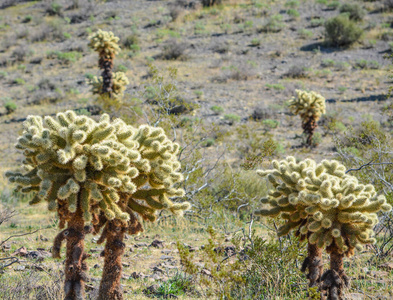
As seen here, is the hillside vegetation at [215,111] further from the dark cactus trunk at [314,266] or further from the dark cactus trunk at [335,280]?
the dark cactus trunk at [335,280]

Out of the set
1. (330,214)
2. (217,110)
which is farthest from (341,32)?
(330,214)

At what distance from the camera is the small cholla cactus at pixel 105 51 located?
17.3 m

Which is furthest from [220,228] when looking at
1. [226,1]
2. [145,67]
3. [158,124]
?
[226,1]

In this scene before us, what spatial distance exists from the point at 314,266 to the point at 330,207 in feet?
2.61

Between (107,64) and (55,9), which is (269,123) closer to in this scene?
(107,64)

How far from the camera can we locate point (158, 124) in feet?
34.9

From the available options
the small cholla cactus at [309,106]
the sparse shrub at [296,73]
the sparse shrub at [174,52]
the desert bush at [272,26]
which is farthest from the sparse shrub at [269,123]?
the desert bush at [272,26]

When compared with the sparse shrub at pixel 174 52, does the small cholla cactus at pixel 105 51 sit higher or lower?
higher

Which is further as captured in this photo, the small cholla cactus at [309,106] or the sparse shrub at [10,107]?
the sparse shrub at [10,107]

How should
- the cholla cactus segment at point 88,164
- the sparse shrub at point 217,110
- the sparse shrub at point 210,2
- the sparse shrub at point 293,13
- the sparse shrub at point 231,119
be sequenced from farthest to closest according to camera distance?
the sparse shrub at point 210,2, the sparse shrub at point 293,13, the sparse shrub at point 217,110, the sparse shrub at point 231,119, the cholla cactus segment at point 88,164

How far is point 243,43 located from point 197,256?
24.4 metres

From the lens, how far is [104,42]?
56.6 feet

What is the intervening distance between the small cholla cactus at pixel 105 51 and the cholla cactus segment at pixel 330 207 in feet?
46.4

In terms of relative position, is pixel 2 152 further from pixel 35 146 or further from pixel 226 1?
pixel 226 1
